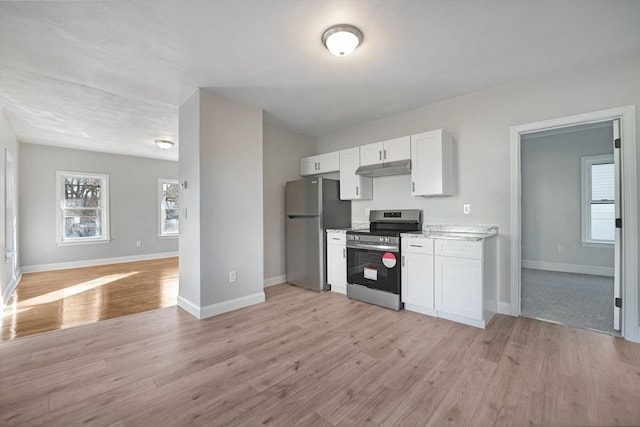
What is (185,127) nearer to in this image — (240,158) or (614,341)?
(240,158)

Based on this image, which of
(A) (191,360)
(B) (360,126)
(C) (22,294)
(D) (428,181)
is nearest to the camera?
(A) (191,360)

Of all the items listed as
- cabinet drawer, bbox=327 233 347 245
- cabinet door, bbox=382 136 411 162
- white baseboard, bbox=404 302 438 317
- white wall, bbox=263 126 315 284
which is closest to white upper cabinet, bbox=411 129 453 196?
cabinet door, bbox=382 136 411 162

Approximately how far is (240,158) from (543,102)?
3.40m

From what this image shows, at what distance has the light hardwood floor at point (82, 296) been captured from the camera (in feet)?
9.93

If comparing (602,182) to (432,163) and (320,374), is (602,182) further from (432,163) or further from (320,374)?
(320,374)

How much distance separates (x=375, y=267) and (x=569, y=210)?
14.3ft

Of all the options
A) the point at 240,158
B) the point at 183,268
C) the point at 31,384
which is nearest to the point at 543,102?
the point at 240,158

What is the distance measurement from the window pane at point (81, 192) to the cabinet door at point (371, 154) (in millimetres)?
6175

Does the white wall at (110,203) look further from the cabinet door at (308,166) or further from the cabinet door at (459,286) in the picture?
the cabinet door at (459,286)

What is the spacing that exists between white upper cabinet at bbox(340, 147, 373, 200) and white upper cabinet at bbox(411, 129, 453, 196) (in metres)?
0.82

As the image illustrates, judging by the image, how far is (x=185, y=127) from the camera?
132 inches

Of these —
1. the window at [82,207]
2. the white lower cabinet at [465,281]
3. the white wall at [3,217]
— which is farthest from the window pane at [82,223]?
the white lower cabinet at [465,281]

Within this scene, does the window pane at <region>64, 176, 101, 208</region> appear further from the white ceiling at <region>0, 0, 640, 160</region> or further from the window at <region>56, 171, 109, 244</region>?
the white ceiling at <region>0, 0, 640, 160</region>

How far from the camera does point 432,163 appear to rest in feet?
10.8
